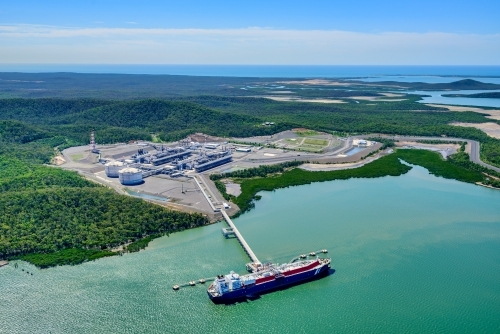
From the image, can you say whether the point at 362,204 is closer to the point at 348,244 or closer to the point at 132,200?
the point at 348,244

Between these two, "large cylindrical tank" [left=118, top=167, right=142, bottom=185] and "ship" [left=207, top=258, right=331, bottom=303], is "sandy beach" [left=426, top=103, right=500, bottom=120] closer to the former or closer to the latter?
"large cylindrical tank" [left=118, top=167, right=142, bottom=185]

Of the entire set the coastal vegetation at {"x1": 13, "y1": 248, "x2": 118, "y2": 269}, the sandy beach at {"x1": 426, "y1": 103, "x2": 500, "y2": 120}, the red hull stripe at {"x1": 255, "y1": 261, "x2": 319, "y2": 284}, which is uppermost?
the sandy beach at {"x1": 426, "y1": 103, "x2": 500, "y2": 120}

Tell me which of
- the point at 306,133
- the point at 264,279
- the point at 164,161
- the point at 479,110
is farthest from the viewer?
the point at 479,110

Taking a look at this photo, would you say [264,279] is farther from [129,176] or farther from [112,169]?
[112,169]

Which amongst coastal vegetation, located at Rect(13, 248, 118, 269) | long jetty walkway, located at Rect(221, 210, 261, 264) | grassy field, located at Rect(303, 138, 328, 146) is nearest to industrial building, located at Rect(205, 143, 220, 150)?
grassy field, located at Rect(303, 138, 328, 146)

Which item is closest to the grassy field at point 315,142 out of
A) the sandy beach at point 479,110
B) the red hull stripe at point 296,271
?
the red hull stripe at point 296,271

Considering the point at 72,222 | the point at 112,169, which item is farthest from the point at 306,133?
the point at 72,222

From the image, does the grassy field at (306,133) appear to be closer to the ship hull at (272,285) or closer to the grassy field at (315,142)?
the grassy field at (315,142)

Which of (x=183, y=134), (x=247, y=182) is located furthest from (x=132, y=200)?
(x=183, y=134)
